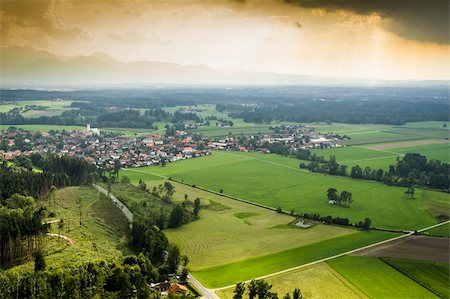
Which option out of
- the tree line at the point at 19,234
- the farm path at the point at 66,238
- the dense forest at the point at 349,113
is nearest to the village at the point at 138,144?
the dense forest at the point at 349,113

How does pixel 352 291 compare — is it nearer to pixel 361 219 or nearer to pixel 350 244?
pixel 350 244

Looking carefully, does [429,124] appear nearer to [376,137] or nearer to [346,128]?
[346,128]

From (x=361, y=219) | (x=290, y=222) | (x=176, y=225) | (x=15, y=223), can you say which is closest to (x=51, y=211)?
(x=15, y=223)

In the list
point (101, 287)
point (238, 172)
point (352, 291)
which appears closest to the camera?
point (101, 287)

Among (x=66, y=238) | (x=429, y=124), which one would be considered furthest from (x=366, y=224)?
(x=429, y=124)

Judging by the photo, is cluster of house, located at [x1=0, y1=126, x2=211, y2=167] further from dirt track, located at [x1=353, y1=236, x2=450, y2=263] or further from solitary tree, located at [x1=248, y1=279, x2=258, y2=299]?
solitary tree, located at [x1=248, y1=279, x2=258, y2=299]

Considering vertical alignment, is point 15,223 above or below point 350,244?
above

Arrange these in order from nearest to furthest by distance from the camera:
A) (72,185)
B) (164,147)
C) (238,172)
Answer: (72,185), (238,172), (164,147)
